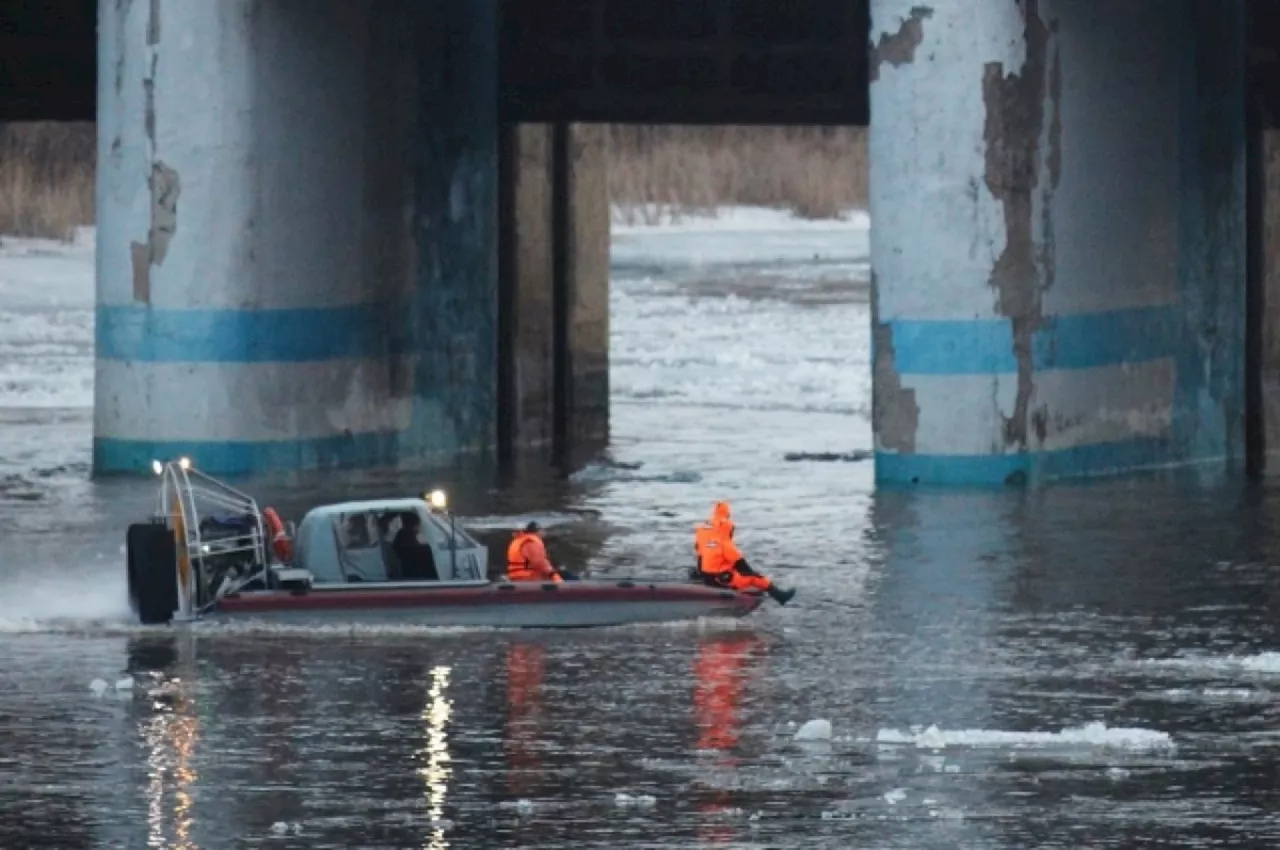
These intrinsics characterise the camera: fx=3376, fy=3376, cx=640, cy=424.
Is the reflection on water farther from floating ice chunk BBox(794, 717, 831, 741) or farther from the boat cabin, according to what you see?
the boat cabin

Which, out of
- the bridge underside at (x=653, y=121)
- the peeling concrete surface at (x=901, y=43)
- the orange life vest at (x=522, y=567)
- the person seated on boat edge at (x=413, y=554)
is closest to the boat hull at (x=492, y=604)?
the orange life vest at (x=522, y=567)

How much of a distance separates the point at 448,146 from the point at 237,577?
13.7 meters

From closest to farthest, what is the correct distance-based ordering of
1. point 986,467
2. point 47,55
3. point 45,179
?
point 986,467 < point 47,55 < point 45,179

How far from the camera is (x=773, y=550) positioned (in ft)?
87.0

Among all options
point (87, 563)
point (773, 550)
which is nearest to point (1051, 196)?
point (773, 550)

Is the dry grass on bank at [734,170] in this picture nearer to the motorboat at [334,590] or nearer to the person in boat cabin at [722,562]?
the motorboat at [334,590]

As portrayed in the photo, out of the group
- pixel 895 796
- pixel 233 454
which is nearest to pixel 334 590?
pixel 895 796

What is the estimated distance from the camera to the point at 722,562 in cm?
2211

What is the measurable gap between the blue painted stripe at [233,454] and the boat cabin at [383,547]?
348 inches

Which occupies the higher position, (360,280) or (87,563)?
(360,280)

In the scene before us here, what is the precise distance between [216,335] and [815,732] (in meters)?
14.5

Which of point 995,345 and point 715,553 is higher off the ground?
point 995,345

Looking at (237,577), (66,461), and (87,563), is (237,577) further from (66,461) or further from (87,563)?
(66,461)

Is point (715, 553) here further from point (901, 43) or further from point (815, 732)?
point (901, 43)
